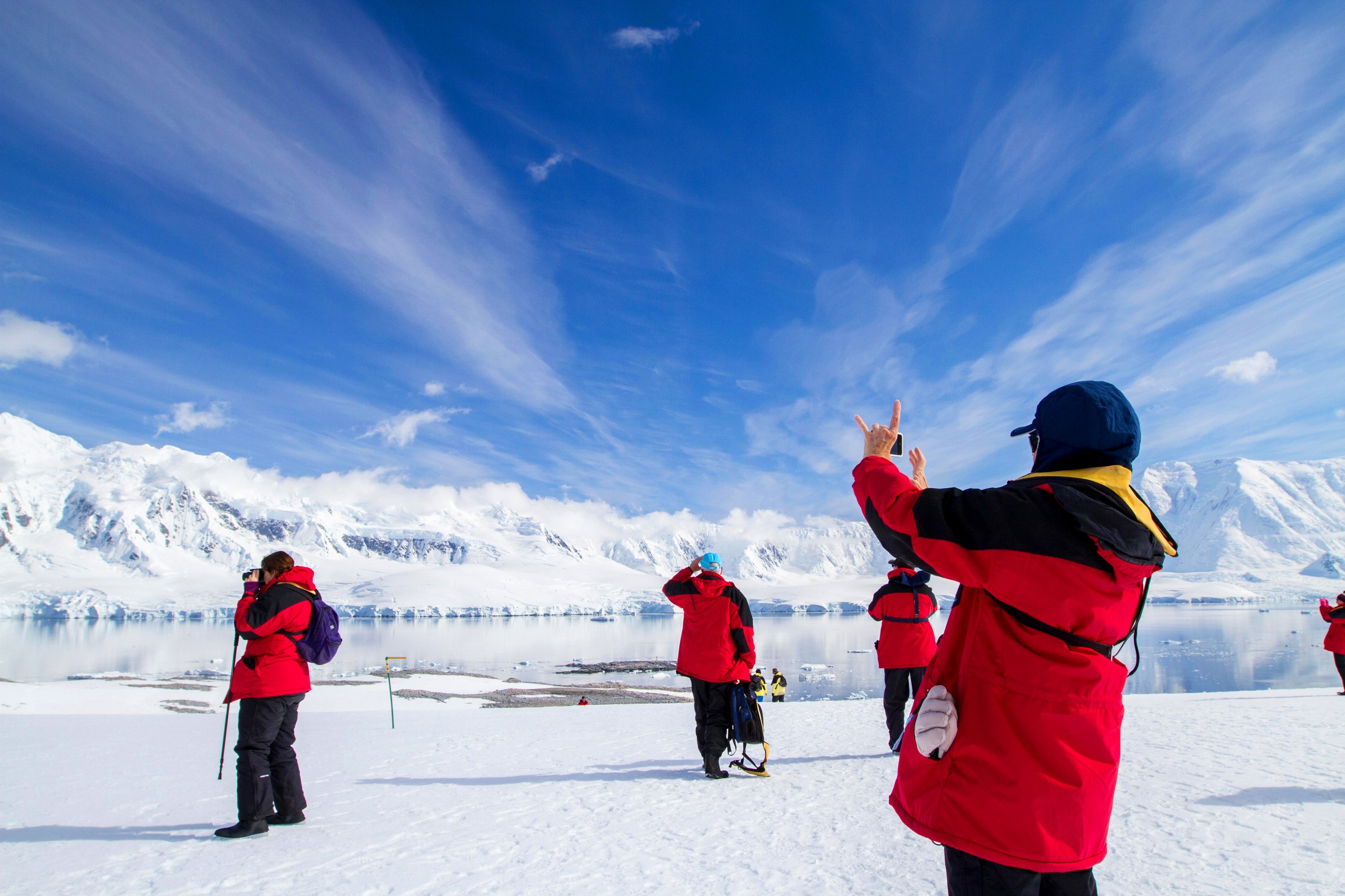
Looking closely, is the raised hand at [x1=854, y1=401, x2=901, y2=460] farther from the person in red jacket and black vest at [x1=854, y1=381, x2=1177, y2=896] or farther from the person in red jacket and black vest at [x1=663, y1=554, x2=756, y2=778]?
the person in red jacket and black vest at [x1=663, y1=554, x2=756, y2=778]

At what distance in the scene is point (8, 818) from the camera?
4.75 meters

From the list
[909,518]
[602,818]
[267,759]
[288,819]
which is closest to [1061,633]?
[909,518]

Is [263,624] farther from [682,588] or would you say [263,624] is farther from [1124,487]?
[1124,487]

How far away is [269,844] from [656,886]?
98.6 inches

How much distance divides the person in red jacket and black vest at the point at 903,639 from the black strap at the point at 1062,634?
15.9 ft

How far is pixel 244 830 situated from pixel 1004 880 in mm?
4589

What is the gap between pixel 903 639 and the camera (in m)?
6.69

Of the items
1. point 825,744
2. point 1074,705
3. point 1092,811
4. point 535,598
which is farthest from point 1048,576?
point 535,598

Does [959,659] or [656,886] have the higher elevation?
[959,659]

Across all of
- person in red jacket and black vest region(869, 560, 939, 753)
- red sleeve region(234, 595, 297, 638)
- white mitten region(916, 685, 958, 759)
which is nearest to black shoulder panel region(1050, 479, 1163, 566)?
white mitten region(916, 685, 958, 759)

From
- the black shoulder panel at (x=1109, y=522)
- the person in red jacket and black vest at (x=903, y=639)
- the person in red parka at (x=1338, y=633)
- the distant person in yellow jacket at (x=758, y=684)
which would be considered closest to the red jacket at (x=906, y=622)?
the person in red jacket and black vest at (x=903, y=639)

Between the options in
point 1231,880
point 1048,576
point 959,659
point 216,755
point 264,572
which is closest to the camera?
point 1048,576

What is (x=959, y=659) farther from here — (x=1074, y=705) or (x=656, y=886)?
(x=656, y=886)

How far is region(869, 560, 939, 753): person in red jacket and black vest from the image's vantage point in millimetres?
6570
